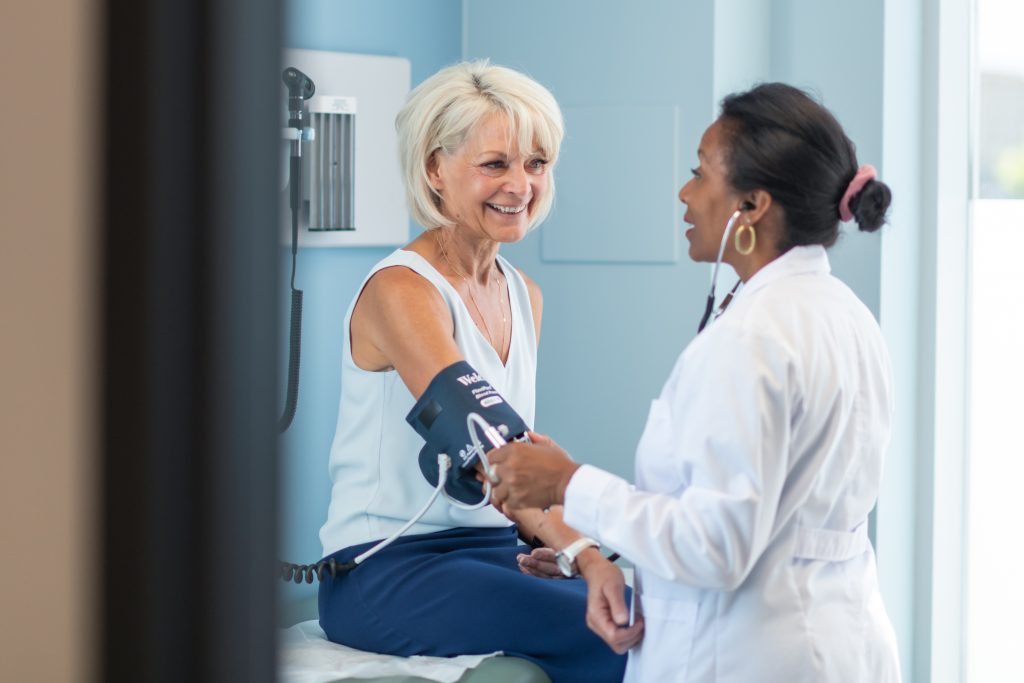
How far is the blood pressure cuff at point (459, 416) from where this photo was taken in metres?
1.76

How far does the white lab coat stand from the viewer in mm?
1360

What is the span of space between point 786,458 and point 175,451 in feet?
3.39

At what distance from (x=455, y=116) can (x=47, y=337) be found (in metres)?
1.68

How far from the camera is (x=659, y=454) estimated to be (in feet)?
4.91

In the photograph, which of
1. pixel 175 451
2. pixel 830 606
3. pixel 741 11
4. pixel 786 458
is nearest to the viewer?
pixel 175 451

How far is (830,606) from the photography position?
1.49 m

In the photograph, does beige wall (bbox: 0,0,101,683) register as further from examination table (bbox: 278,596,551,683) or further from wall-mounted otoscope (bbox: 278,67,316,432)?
wall-mounted otoscope (bbox: 278,67,316,432)

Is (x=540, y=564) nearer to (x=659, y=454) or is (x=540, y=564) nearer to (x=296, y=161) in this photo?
(x=659, y=454)

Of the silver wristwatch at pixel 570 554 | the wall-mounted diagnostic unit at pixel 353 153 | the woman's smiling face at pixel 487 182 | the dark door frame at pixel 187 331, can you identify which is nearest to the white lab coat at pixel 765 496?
the silver wristwatch at pixel 570 554

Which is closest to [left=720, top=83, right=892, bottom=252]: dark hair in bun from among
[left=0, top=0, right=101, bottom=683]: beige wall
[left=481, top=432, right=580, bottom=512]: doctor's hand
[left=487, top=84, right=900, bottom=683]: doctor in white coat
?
[left=487, top=84, right=900, bottom=683]: doctor in white coat

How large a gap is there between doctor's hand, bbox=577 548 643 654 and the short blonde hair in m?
0.78

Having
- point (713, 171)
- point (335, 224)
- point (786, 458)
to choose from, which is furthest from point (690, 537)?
point (335, 224)

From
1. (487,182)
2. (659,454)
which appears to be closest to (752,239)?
(659,454)

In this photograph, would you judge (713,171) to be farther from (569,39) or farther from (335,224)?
(569,39)
